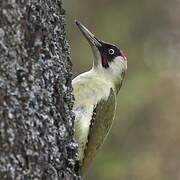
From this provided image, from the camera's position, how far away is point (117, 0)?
11.2m

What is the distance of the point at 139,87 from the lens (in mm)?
9625

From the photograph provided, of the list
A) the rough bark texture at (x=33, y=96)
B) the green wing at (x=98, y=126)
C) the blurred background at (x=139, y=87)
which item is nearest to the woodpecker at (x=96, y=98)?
the green wing at (x=98, y=126)

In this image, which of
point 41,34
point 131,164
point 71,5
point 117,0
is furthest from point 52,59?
point 117,0

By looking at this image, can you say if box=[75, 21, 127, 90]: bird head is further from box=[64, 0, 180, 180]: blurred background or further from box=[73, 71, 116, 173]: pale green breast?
box=[64, 0, 180, 180]: blurred background

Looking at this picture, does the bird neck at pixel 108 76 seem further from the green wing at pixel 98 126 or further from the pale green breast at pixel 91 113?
the green wing at pixel 98 126

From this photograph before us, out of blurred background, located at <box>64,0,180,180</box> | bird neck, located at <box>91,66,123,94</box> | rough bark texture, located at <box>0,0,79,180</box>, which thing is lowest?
blurred background, located at <box>64,0,180,180</box>

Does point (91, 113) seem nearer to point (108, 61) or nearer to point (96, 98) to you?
point (96, 98)

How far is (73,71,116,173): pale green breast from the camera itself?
4559mm

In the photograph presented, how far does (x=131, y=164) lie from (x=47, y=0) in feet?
20.7

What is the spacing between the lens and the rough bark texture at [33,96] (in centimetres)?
297

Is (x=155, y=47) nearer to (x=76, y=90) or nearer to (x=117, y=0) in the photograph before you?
(x=117, y=0)

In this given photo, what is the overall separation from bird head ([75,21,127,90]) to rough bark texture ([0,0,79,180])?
200 centimetres

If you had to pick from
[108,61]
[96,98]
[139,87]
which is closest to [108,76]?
[108,61]

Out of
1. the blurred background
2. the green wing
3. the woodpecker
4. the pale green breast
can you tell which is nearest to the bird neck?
the woodpecker
